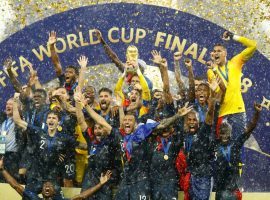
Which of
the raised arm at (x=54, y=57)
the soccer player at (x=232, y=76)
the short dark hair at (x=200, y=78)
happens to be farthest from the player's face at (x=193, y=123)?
the raised arm at (x=54, y=57)

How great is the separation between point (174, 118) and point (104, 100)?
2.08ft

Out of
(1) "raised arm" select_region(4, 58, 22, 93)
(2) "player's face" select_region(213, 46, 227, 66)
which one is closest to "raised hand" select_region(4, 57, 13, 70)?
(1) "raised arm" select_region(4, 58, 22, 93)

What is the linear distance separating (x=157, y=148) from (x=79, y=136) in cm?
69

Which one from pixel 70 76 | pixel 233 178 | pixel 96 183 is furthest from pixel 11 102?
pixel 233 178

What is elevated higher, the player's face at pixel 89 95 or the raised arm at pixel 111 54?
the raised arm at pixel 111 54

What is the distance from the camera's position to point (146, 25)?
7.17 m

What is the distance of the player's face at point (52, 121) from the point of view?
686 centimetres

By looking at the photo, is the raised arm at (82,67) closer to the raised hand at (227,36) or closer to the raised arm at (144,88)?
the raised arm at (144,88)

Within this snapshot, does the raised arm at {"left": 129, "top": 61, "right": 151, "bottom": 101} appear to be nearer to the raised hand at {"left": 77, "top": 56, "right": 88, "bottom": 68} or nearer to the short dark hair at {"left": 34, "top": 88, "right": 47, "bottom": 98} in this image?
the raised hand at {"left": 77, "top": 56, "right": 88, "bottom": 68}

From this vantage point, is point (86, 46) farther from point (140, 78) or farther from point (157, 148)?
point (157, 148)

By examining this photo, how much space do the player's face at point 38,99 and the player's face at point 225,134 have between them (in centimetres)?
152

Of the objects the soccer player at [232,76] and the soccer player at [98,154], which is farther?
the soccer player at [232,76]

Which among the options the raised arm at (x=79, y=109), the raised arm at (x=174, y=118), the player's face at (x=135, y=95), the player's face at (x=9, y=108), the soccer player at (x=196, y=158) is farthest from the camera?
the player's face at (x=9, y=108)

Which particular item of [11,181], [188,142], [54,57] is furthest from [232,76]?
[11,181]
